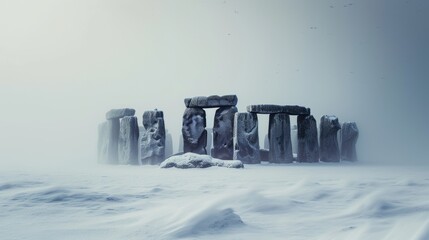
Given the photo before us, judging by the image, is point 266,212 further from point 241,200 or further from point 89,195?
point 89,195

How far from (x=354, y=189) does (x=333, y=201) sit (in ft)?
3.02

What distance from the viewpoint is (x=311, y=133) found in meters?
12.7

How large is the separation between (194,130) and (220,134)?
74cm

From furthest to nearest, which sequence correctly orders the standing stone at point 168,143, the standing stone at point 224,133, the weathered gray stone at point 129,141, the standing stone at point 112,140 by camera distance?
1. the standing stone at point 168,143
2. the standing stone at point 112,140
3. the weathered gray stone at point 129,141
4. the standing stone at point 224,133

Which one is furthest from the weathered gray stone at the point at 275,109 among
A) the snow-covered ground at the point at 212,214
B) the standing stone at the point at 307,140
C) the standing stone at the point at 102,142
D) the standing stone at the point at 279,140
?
the snow-covered ground at the point at 212,214

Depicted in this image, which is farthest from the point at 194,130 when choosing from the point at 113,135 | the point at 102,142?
the point at 102,142

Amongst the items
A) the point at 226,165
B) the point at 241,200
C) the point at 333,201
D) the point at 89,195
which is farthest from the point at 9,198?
the point at 226,165

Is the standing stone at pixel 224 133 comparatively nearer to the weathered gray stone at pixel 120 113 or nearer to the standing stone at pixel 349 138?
the weathered gray stone at pixel 120 113

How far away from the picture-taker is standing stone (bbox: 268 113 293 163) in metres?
11.9

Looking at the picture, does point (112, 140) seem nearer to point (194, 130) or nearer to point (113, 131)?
point (113, 131)

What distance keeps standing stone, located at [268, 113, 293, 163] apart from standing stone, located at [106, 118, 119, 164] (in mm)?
4648

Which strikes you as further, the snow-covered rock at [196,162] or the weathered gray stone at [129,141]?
the weathered gray stone at [129,141]

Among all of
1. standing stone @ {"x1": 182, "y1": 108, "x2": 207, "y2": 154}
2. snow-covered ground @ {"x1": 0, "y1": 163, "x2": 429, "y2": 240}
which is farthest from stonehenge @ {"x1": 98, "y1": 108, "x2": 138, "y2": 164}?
snow-covered ground @ {"x1": 0, "y1": 163, "x2": 429, "y2": 240}

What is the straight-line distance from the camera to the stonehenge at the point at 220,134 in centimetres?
1144
